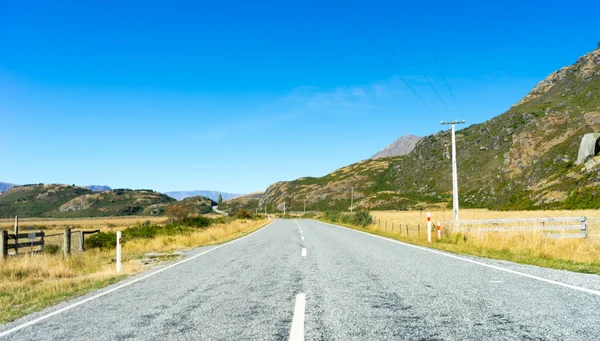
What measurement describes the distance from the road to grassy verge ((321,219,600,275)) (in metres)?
1.88

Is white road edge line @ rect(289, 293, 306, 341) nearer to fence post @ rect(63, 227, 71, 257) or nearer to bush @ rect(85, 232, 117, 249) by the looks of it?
fence post @ rect(63, 227, 71, 257)

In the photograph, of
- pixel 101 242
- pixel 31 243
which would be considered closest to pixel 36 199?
pixel 101 242

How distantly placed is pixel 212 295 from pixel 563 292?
5.77 m

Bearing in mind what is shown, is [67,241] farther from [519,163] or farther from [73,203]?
[73,203]

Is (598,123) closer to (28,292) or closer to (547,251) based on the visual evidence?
(547,251)

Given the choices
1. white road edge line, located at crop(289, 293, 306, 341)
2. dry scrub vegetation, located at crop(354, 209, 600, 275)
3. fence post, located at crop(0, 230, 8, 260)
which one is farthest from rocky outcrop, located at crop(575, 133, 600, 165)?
fence post, located at crop(0, 230, 8, 260)

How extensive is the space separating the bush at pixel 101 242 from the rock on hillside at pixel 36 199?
145002 millimetres

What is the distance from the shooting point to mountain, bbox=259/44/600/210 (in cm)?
6665

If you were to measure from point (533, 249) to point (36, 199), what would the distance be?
192 meters

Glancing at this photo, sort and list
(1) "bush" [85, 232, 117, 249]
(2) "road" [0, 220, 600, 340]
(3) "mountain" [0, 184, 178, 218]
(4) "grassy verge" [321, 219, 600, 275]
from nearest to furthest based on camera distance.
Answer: (2) "road" [0, 220, 600, 340] → (4) "grassy verge" [321, 219, 600, 275] → (1) "bush" [85, 232, 117, 249] → (3) "mountain" [0, 184, 178, 218]

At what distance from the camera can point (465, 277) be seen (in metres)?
7.99

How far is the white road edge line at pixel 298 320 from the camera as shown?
4.29 m

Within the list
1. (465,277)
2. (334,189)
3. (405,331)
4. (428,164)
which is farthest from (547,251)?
(334,189)

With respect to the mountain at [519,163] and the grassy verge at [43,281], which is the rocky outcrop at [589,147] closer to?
the mountain at [519,163]
